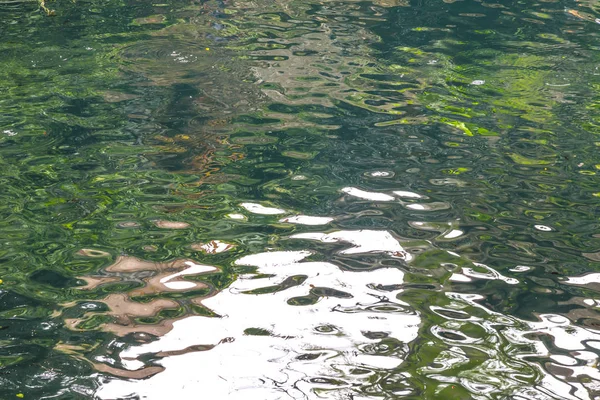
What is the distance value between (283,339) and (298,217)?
1.42m

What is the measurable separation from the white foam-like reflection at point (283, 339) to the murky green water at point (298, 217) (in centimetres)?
1

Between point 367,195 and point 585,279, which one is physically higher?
point 367,195

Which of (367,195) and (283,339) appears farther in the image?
(367,195)

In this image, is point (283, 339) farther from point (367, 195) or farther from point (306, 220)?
point (367, 195)

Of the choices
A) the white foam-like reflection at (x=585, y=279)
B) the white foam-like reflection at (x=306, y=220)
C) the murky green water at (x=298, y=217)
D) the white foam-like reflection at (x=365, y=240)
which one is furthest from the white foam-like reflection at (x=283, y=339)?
the white foam-like reflection at (x=585, y=279)

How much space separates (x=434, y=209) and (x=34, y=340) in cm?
300

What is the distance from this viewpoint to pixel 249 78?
7727mm

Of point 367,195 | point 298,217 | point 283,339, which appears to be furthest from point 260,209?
point 283,339

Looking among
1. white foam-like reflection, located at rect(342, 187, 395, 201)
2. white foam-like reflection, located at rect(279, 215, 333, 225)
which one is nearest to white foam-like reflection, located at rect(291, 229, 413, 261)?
white foam-like reflection, located at rect(279, 215, 333, 225)

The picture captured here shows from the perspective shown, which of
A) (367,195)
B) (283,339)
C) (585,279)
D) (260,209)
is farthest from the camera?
(367,195)

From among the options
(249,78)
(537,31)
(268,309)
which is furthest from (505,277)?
(537,31)

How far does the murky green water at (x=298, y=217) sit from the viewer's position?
11.7 ft

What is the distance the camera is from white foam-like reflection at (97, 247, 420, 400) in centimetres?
339

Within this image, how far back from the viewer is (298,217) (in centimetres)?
501
